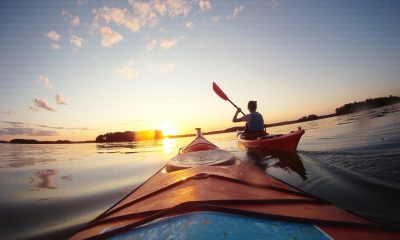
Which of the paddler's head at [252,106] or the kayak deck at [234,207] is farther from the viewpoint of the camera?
the paddler's head at [252,106]

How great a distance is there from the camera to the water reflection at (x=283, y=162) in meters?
6.20

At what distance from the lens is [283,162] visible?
23.9ft

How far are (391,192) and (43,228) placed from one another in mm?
5797

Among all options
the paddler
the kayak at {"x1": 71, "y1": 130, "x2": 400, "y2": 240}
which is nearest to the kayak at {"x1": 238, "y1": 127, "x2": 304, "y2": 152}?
the paddler

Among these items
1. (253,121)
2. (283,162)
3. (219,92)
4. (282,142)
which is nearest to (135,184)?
(283,162)

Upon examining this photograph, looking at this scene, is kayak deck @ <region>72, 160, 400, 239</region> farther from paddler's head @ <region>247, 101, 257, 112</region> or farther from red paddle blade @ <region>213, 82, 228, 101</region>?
red paddle blade @ <region>213, 82, 228, 101</region>

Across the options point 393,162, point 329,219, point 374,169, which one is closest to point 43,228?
point 329,219

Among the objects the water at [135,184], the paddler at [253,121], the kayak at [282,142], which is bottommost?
the water at [135,184]

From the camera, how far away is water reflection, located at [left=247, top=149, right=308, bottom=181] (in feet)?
20.3

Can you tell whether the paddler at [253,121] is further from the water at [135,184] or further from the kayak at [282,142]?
the water at [135,184]

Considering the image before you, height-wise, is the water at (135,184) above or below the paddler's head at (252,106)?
below

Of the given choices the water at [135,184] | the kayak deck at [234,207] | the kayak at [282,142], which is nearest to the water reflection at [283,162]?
the water at [135,184]

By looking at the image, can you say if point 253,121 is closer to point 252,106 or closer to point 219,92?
point 252,106

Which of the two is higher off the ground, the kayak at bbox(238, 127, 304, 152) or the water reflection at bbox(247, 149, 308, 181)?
the kayak at bbox(238, 127, 304, 152)
